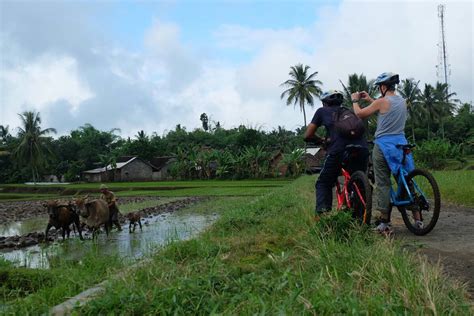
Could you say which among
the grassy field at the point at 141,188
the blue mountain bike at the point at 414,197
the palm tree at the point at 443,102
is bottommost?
the grassy field at the point at 141,188

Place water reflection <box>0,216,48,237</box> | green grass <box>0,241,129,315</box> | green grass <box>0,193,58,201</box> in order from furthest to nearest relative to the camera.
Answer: green grass <box>0,193,58,201</box>, water reflection <box>0,216,48,237</box>, green grass <box>0,241,129,315</box>

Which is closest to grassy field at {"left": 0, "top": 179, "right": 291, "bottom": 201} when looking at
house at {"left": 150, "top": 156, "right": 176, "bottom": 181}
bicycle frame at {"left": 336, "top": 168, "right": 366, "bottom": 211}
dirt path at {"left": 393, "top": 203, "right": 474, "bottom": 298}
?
house at {"left": 150, "top": 156, "right": 176, "bottom": 181}

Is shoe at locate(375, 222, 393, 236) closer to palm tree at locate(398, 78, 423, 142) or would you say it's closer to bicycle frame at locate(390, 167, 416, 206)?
bicycle frame at locate(390, 167, 416, 206)

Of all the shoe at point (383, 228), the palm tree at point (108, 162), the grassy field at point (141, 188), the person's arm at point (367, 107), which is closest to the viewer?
the shoe at point (383, 228)

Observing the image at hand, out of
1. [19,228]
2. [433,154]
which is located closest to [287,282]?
[19,228]

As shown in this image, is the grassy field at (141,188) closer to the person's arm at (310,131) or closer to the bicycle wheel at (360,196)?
the person's arm at (310,131)

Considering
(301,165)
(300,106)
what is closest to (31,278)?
(301,165)

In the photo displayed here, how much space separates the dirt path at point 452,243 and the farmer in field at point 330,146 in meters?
0.87

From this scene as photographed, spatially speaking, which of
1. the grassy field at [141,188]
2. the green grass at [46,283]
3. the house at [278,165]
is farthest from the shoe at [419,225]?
the house at [278,165]

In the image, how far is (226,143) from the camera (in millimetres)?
68000

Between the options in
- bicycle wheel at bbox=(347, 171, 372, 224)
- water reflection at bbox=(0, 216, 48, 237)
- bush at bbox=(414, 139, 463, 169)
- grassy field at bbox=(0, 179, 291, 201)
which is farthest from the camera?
grassy field at bbox=(0, 179, 291, 201)

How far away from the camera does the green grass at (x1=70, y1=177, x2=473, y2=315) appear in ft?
7.34

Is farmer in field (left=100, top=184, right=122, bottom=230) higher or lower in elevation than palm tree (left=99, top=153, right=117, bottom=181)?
lower

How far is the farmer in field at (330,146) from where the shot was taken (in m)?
4.76
